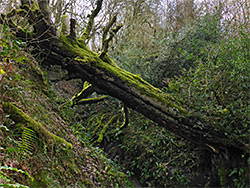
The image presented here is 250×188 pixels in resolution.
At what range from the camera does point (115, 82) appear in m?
4.83

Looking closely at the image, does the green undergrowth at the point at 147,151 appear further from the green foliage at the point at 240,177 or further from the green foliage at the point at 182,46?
the green foliage at the point at 182,46

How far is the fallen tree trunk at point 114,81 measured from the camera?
15.6 ft

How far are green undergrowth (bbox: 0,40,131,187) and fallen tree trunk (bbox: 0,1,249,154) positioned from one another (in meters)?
0.62

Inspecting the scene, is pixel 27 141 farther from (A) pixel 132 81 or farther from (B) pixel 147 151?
(B) pixel 147 151

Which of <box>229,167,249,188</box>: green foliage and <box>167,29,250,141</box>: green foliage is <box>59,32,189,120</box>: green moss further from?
<box>229,167,249,188</box>: green foliage

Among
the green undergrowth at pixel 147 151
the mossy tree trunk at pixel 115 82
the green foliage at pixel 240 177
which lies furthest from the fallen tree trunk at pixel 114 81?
the green undergrowth at pixel 147 151

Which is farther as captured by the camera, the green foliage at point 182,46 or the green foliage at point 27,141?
the green foliage at point 182,46

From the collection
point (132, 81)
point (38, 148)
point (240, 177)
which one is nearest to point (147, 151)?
point (132, 81)

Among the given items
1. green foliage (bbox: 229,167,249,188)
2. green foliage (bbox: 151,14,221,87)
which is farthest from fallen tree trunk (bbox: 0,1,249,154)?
green foliage (bbox: 151,14,221,87)

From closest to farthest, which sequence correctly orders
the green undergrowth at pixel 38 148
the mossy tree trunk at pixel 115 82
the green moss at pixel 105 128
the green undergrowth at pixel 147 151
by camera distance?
the green undergrowth at pixel 38 148
the mossy tree trunk at pixel 115 82
the green undergrowth at pixel 147 151
the green moss at pixel 105 128

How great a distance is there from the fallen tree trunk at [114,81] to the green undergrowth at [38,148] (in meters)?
0.62

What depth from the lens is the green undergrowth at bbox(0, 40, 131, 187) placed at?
2.38 m

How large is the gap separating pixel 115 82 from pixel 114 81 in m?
0.03

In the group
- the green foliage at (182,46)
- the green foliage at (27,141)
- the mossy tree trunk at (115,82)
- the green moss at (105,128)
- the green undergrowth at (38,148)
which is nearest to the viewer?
the green undergrowth at (38,148)
